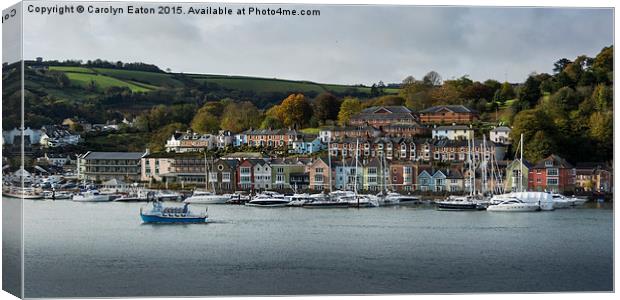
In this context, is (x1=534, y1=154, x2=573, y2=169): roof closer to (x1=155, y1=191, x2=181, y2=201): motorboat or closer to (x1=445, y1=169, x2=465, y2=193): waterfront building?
(x1=445, y1=169, x2=465, y2=193): waterfront building

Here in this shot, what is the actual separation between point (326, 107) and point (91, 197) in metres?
3.18

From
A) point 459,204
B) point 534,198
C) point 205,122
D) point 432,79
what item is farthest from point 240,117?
point 534,198

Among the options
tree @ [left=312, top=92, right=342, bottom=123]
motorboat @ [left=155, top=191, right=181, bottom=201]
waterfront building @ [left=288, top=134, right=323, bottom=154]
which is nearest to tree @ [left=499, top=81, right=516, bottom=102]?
tree @ [left=312, top=92, right=342, bottom=123]

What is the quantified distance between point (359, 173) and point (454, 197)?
1559mm

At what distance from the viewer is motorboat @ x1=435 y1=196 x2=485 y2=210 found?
57.6 feet

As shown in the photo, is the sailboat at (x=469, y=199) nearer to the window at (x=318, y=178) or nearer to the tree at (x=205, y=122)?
the window at (x=318, y=178)

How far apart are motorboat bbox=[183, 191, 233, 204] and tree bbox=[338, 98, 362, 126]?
1.84 m

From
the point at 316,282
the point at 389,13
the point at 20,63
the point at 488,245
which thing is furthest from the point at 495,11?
the point at 20,63

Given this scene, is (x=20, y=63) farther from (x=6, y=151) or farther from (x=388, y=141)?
(x=388, y=141)

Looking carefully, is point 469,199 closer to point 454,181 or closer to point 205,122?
point 454,181

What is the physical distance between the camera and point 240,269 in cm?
1349

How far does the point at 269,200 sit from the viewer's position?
57.0ft

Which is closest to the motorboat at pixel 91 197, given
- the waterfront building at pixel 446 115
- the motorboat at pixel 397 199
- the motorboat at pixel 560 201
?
the motorboat at pixel 397 199

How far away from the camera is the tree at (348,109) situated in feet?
52.3
